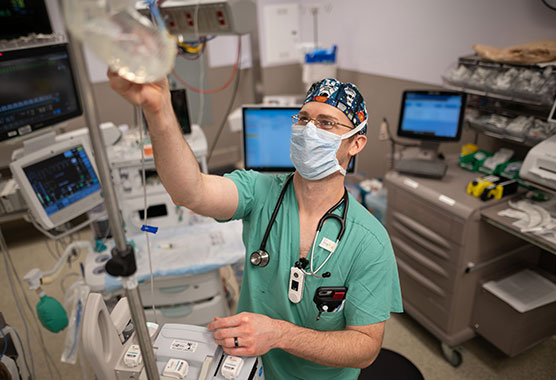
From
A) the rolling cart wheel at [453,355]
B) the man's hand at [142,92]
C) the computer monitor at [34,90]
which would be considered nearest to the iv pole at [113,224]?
the man's hand at [142,92]

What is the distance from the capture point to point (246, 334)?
971mm

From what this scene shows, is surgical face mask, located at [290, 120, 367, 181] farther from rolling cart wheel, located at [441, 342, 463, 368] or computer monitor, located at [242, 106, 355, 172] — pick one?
rolling cart wheel, located at [441, 342, 463, 368]

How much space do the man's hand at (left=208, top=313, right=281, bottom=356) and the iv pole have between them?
30 centimetres

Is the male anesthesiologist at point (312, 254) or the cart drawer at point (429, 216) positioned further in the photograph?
the cart drawer at point (429, 216)

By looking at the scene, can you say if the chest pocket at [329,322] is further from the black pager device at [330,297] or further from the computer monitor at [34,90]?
the computer monitor at [34,90]

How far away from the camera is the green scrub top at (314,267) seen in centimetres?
110

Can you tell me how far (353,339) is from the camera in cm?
106

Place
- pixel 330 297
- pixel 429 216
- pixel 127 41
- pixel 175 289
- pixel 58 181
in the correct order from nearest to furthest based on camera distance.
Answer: pixel 127 41 → pixel 330 297 → pixel 58 181 → pixel 175 289 → pixel 429 216

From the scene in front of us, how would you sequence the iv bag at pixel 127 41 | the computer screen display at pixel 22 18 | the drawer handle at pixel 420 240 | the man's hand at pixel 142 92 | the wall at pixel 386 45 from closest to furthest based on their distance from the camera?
1. the iv bag at pixel 127 41
2. the man's hand at pixel 142 92
3. the drawer handle at pixel 420 240
4. the wall at pixel 386 45
5. the computer screen display at pixel 22 18

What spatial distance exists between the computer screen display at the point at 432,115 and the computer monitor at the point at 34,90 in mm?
1853

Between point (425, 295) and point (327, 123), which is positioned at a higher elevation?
point (327, 123)

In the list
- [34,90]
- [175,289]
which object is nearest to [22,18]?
[34,90]

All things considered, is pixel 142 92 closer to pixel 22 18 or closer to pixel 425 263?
pixel 425 263

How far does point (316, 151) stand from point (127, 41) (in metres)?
0.70
